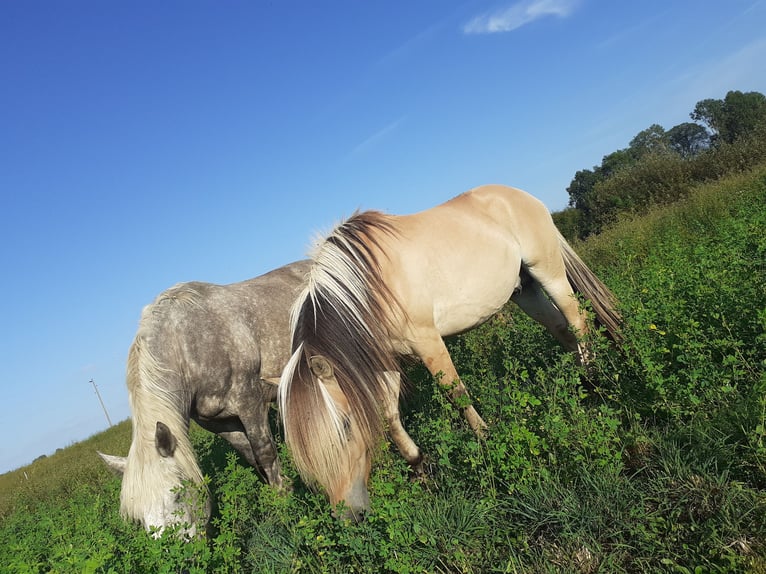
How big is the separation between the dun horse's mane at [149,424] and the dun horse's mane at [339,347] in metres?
1.36

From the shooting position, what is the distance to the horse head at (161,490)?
11.9ft

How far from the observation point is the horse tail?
5148 millimetres

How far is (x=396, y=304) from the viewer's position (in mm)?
4102

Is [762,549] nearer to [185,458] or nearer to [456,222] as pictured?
[456,222]

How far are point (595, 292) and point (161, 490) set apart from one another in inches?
175

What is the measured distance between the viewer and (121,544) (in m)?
3.57

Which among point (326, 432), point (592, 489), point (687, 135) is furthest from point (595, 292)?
point (687, 135)

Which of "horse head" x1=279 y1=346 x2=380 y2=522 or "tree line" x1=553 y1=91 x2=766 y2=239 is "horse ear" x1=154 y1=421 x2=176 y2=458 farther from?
"tree line" x1=553 y1=91 x2=766 y2=239

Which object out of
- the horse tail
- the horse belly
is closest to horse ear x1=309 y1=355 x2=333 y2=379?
the horse belly

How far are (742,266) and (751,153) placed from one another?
11.2 metres

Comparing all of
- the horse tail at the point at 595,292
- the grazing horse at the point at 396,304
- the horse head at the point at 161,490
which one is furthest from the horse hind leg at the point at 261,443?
the horse tail at the point at 595,292

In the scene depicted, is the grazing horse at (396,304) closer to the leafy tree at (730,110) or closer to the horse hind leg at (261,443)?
the horse hind leg at (261,443)

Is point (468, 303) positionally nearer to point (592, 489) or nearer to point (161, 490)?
point (592, 489)

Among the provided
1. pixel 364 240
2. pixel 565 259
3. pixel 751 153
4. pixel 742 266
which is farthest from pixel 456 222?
pixel 751 153
